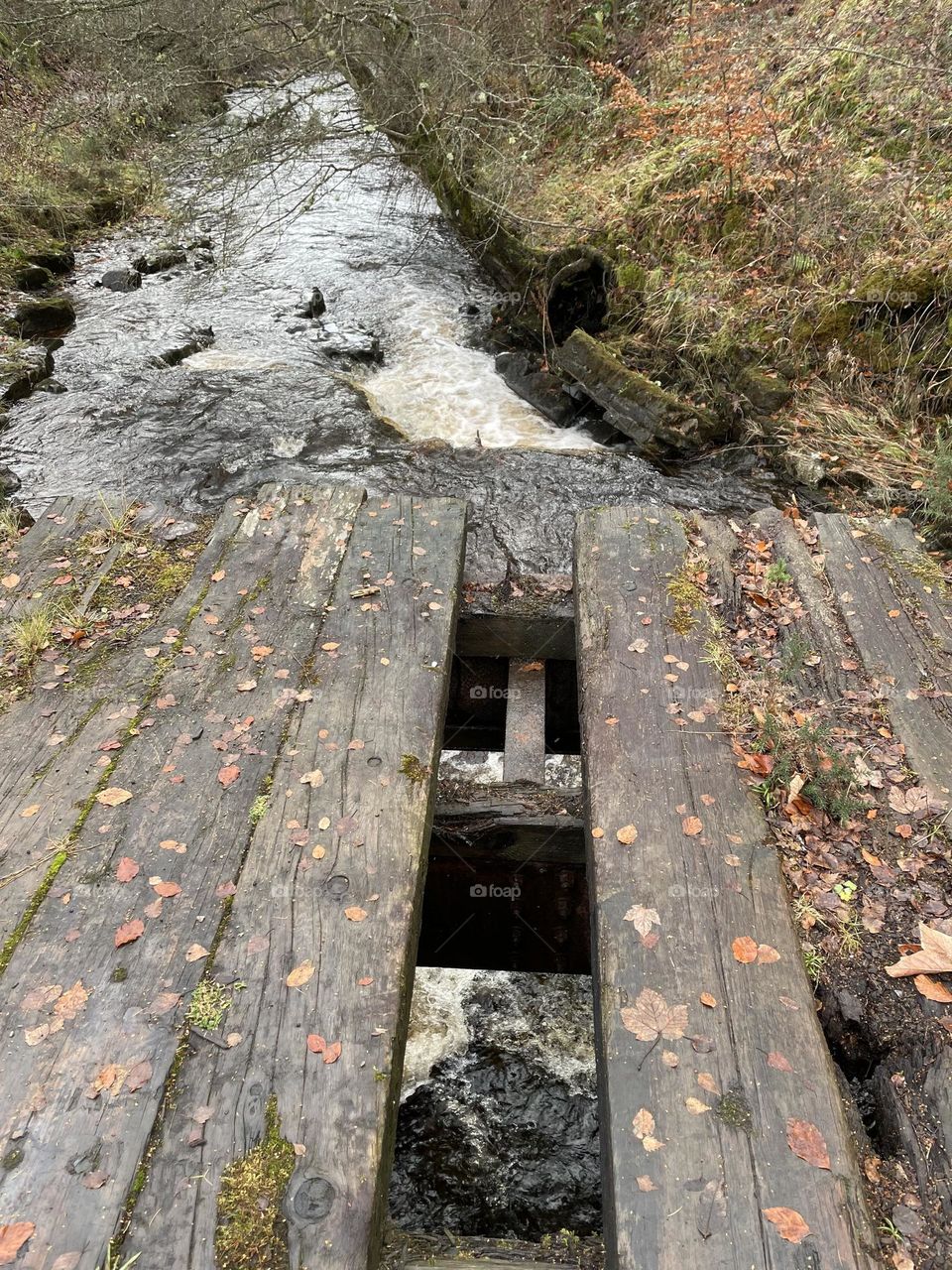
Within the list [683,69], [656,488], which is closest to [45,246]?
[683,69]

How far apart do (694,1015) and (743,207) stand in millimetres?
8321

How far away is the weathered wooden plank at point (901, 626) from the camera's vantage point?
2.97 meters

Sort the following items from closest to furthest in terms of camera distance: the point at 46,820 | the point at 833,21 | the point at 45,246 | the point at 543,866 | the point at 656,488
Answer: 1. the point at 46,820
2. the point at 543,866
3. the point at 656,488
4. the point at 833,21
5. the point at 45,246

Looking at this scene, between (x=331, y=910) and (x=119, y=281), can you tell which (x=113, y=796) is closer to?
(x=331, y=910)

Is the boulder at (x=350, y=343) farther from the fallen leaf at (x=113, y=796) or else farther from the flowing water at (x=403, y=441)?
the fallen leaf at (x=113, y=796)

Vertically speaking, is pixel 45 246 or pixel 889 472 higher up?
pixel 45 246

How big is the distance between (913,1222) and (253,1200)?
58.7 inches

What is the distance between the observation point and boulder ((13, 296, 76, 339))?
9922 millimetres

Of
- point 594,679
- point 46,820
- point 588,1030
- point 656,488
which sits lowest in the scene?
point 588,1030

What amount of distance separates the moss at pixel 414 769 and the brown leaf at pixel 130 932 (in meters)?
0.93

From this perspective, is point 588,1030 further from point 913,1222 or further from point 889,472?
point 889,472

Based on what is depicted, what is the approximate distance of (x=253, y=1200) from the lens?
174 cm

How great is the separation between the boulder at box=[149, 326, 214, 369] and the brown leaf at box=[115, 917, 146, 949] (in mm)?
8466

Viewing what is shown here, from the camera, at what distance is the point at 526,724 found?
3.80 meters
